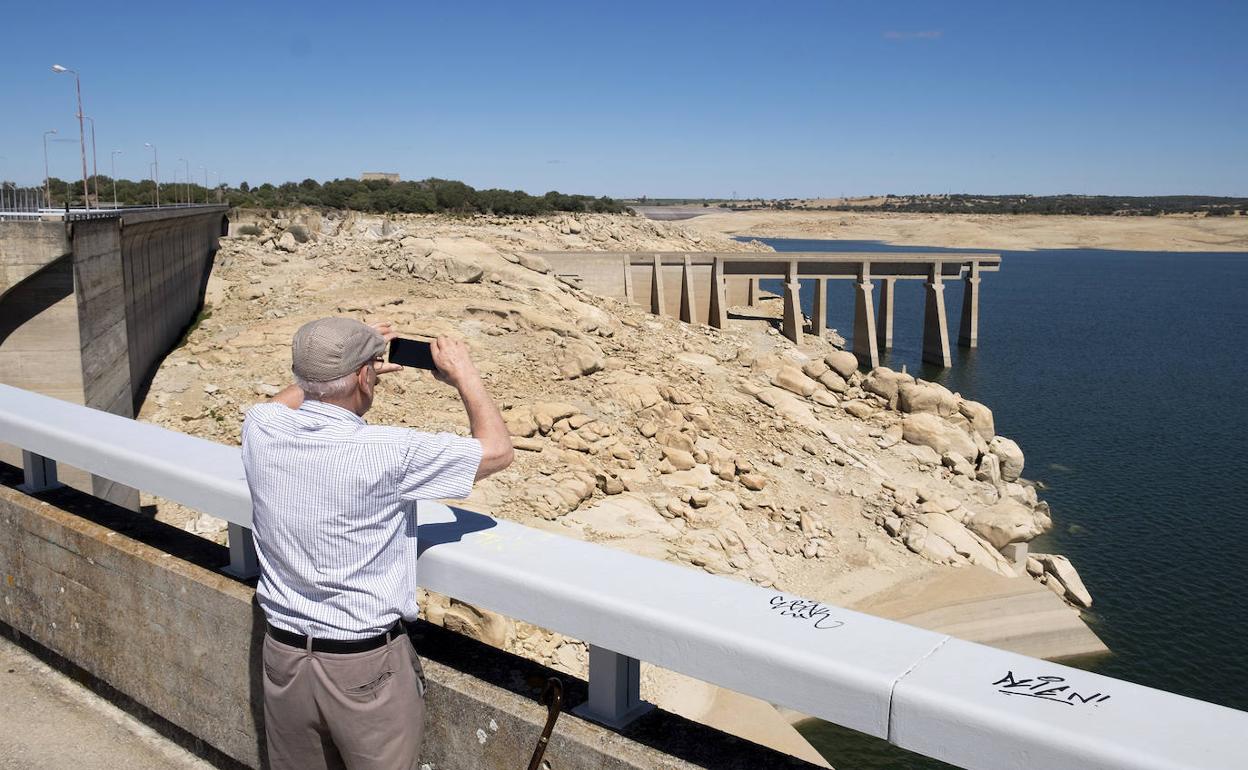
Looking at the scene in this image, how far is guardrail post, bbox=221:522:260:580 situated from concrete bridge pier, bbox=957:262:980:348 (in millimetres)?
46051

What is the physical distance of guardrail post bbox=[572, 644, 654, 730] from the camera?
8.45ft

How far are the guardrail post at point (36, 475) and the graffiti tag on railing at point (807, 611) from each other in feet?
11.2

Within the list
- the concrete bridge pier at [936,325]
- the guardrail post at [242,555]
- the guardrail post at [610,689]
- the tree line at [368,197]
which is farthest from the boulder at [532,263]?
the tree line at [368,197]

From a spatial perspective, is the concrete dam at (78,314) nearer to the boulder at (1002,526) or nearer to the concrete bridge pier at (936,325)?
the boulder at (1002,526)

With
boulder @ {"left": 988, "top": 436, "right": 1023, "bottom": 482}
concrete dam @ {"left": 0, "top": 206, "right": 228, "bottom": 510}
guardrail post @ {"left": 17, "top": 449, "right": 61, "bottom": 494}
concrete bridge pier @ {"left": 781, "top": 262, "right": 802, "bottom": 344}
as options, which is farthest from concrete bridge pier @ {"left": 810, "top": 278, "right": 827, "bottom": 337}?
guardrail post @ {"left": 17, "top": 449, "right": 61, "bottom": 494}

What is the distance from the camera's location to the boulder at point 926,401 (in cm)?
2586

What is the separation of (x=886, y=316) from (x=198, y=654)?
147 ft

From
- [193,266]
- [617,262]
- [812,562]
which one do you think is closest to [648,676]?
[812,562]

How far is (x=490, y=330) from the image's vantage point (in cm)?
2341

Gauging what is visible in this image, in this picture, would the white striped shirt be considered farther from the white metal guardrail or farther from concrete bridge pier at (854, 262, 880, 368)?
concrete bridge pier at (854, 262, 880, 368)

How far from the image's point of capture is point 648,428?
63.9 ft

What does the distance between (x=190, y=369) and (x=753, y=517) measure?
1259 cm

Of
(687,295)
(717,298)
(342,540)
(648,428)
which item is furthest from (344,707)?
(687,295)

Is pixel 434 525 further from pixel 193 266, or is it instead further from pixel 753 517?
pixel 193 266
